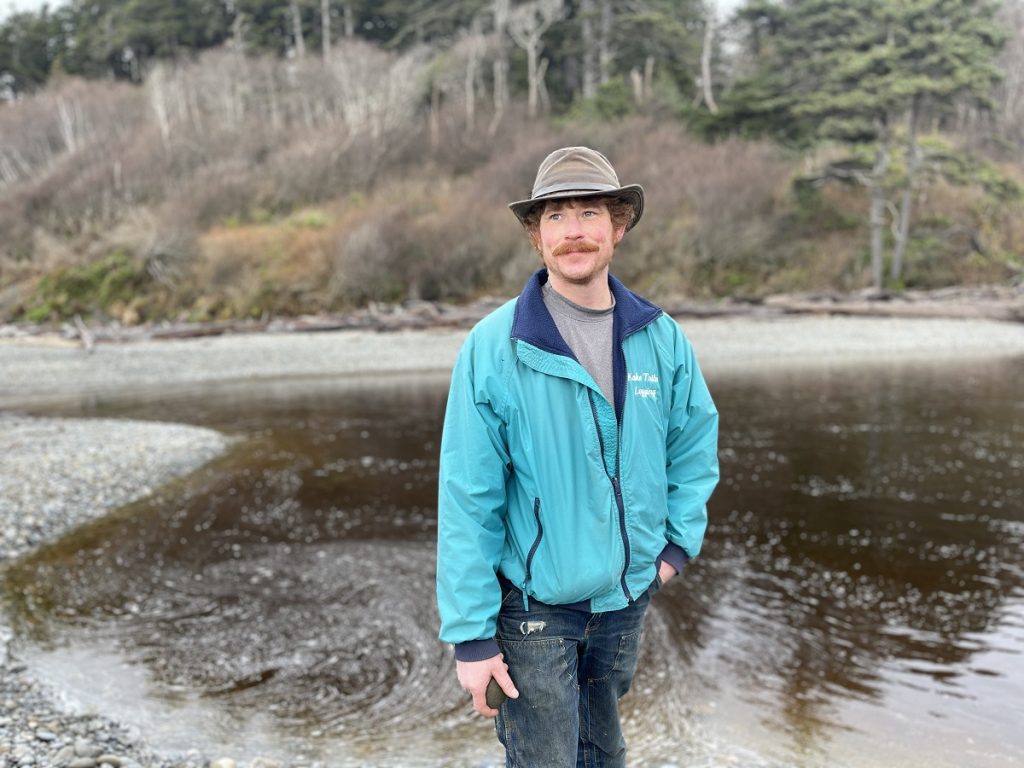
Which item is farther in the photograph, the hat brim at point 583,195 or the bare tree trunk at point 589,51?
the bare tree trunk at point 589,51

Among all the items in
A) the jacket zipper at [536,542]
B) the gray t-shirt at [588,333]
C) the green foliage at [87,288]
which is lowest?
the green foliage at [87,288]

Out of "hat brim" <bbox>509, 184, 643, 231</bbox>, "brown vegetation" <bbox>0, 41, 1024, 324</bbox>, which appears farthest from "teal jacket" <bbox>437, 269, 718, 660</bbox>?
"brown vegetation" <bbox>0, 41, 1024, 324</bbox>

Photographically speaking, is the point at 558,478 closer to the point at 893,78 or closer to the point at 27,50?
the point at 893,78

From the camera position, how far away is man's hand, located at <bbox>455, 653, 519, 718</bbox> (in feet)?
6.55

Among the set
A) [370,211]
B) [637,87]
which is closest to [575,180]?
[370,211]

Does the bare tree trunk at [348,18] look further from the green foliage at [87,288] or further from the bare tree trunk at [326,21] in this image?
the green foliage at [87,288]

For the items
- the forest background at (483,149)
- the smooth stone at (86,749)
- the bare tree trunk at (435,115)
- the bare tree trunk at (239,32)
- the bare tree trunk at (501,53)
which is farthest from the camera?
the bare tree trunk at (239,32)

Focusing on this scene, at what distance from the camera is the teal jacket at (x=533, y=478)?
6.57ft

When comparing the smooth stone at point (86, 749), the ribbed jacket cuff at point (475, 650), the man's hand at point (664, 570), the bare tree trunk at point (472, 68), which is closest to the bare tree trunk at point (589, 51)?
the bare tree trunk at point (472, 68)

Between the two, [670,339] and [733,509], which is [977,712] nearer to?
[670,339]

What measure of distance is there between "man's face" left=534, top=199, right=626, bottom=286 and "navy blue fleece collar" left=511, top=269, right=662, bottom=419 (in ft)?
0.35

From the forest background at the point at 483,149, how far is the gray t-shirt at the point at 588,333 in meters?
26.2

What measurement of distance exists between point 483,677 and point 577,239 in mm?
1170

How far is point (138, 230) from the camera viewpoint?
107 ft
